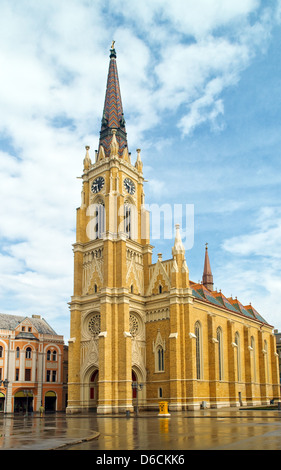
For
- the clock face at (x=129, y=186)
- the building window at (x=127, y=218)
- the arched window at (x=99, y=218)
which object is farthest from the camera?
the clock face at (x=129, y=186)

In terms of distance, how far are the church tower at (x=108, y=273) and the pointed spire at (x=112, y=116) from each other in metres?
0.17

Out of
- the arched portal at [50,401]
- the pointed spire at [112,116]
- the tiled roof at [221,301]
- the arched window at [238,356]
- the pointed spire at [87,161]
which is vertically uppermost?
the pointed spire at [112,116]

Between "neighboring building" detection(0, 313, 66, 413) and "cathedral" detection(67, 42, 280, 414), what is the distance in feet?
43.5

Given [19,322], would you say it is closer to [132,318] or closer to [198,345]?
[132,318]

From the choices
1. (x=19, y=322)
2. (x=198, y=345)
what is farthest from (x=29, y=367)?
(x=198, y=345)

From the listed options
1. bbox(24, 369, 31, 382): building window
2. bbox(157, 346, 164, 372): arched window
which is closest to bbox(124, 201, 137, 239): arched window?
bbox(157, 346, 164, 372): arched window

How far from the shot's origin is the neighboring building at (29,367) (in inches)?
2495

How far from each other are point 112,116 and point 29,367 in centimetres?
3912

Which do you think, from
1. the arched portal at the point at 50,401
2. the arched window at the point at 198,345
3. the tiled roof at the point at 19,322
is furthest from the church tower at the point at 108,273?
the tiled roof at the point at 19,322

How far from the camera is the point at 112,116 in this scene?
66.7 m

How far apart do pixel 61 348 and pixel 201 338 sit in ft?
81.9

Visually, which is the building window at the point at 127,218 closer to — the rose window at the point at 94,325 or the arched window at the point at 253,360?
the rose window at the point at 94,325
